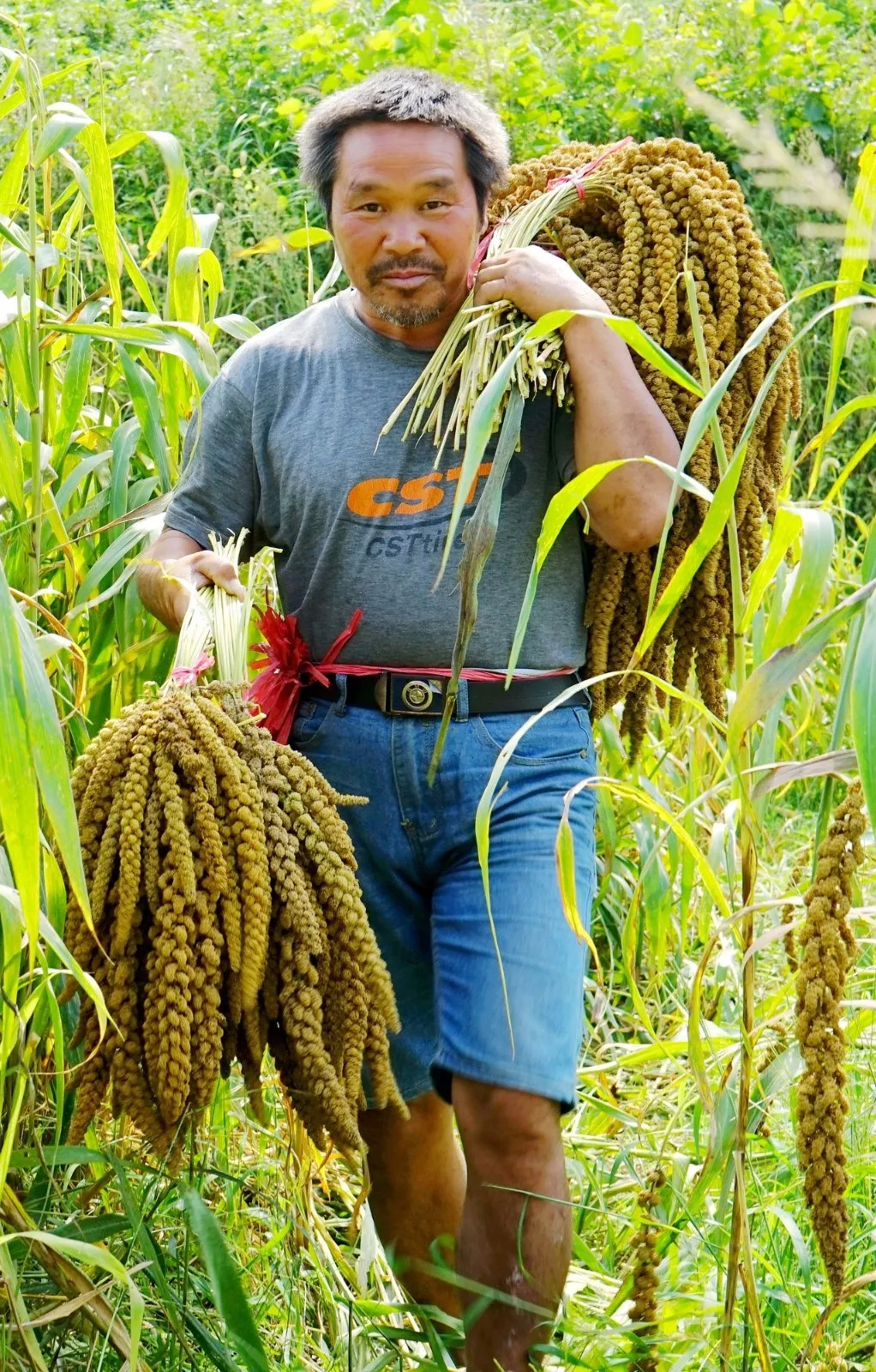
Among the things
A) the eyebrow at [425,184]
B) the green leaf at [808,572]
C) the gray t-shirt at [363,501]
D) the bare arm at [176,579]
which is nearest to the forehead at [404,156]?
the eyebrow at [425,184]

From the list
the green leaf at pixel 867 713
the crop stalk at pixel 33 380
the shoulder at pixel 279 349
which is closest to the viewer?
the green leaf at pixel 867 713

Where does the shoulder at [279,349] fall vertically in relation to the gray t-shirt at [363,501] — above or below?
above

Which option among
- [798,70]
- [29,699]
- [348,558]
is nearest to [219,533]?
[348,558]

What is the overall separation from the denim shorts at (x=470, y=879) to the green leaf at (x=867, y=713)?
3.01 ft

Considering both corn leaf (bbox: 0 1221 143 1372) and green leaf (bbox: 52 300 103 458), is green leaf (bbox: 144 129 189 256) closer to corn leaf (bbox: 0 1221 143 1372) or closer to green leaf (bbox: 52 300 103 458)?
green leaf (bbox: 52 300 103 458)

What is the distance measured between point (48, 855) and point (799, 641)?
779 mm

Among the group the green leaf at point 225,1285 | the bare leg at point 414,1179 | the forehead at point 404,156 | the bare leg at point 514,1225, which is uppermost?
the forehead at point 404,156

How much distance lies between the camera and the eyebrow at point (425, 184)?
208 centimetres

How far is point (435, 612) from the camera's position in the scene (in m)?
2.08

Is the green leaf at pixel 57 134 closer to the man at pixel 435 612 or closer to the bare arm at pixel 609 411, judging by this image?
the man at pixel 435 612

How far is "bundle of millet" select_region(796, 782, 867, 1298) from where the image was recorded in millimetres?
1197

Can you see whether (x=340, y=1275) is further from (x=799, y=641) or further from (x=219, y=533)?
(x=799, y=641)

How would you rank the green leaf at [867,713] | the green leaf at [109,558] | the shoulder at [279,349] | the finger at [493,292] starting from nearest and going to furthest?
the green leaf at [867,713] → the finger at [493,292] → the green leaf at [109,558] → the shoulder at [279,349]

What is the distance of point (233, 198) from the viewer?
5.46 meters
